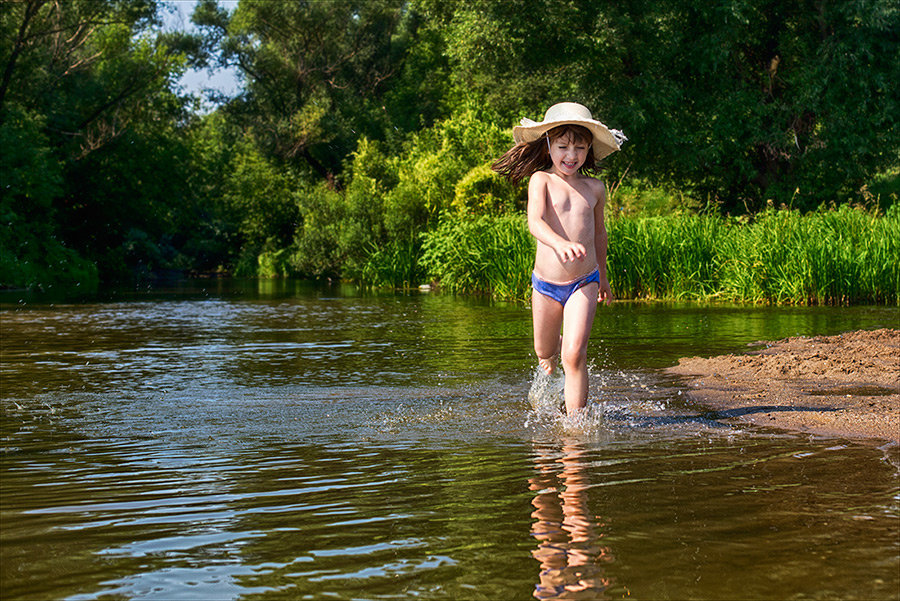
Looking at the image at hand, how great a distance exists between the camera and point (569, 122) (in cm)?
625

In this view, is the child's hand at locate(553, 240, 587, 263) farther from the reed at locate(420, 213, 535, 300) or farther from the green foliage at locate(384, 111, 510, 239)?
the green foliage at locate(384, 111, 510, 239)

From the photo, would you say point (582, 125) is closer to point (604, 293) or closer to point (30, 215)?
point (604, 293)

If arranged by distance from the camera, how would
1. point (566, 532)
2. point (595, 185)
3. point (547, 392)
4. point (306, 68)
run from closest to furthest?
point (566, 532)
point (595, 185)
point (547, 392)
point (306, 68)

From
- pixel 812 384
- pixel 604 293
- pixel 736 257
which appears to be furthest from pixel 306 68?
pixel 604 293

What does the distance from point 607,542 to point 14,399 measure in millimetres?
5586

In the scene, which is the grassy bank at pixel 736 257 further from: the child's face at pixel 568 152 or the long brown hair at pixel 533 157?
the child's face at pixel 568 152

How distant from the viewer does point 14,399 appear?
7684mm

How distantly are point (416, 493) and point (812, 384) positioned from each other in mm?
4472

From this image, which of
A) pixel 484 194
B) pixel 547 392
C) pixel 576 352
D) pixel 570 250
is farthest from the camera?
pixel 484 194

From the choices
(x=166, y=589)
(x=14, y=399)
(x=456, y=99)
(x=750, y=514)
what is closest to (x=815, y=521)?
(x=750, y=514)

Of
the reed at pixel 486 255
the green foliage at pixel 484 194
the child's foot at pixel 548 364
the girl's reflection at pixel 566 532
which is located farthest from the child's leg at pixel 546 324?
the green foliage at pixel 484 194

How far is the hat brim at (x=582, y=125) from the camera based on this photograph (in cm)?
624

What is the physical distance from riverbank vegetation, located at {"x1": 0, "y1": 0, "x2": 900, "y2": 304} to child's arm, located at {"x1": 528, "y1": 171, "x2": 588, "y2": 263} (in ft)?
42.7

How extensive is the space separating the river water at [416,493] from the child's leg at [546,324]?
42 cm
